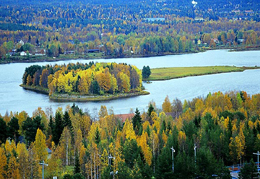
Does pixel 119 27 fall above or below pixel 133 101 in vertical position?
above

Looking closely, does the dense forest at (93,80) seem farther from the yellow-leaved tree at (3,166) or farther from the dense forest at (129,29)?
the dense forest at (129,29)

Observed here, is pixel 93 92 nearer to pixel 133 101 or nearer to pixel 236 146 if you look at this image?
pixel 133 101

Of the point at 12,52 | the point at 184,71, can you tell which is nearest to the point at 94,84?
the point at 184,71

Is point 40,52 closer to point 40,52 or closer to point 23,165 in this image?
point 40,52

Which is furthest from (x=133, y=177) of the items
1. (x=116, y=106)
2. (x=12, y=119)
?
(x=116, y=106)

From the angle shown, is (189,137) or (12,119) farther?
(12,119)

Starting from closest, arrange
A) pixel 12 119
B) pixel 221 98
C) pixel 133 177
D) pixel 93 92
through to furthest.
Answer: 1. pixel 133 177
2. pixel 12 119
3. pixel 221 98
4. pixel 93 92

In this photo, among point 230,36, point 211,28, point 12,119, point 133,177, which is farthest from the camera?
point 211,28
